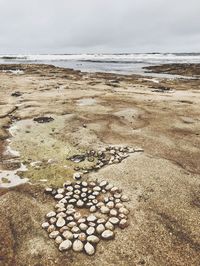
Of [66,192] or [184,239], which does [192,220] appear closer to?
[184,239]

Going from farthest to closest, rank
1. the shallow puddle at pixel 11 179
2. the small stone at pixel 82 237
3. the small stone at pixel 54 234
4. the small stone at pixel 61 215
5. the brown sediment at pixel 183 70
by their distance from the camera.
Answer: the brown sediment at pixel 183 70, the shallow puddle at pixel 11 179, the small stone at pixel 61 215, the small stone at pixel 54 234, the small stone at pixel 82 237

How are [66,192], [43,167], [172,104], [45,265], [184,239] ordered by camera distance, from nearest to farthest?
[45,265] → [184,239] → [66,192] → [43,167] → [172,104]

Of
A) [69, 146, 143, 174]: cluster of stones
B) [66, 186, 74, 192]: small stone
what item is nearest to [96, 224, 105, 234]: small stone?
[66, 186, 74, 192]: small stone

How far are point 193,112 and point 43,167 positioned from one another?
6.34m

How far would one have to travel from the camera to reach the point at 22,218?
4.39 metres

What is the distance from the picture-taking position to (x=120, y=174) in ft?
18.0

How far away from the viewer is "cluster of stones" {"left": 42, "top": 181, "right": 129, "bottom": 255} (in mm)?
3846

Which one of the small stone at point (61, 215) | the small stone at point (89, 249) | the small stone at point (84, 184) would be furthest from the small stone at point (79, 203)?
the small stone at point (89, 249)

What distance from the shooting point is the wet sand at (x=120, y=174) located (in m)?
3.75

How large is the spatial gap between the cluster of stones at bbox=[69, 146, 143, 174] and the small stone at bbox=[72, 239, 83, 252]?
207 cm

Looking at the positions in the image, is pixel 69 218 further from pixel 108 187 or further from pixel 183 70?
pixel 183 70

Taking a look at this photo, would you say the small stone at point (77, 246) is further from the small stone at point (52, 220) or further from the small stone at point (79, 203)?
the small stone at point (79, 203)

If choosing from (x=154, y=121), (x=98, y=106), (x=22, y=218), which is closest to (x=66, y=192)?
(x=22, y=218)

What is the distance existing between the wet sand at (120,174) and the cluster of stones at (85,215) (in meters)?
0.12
